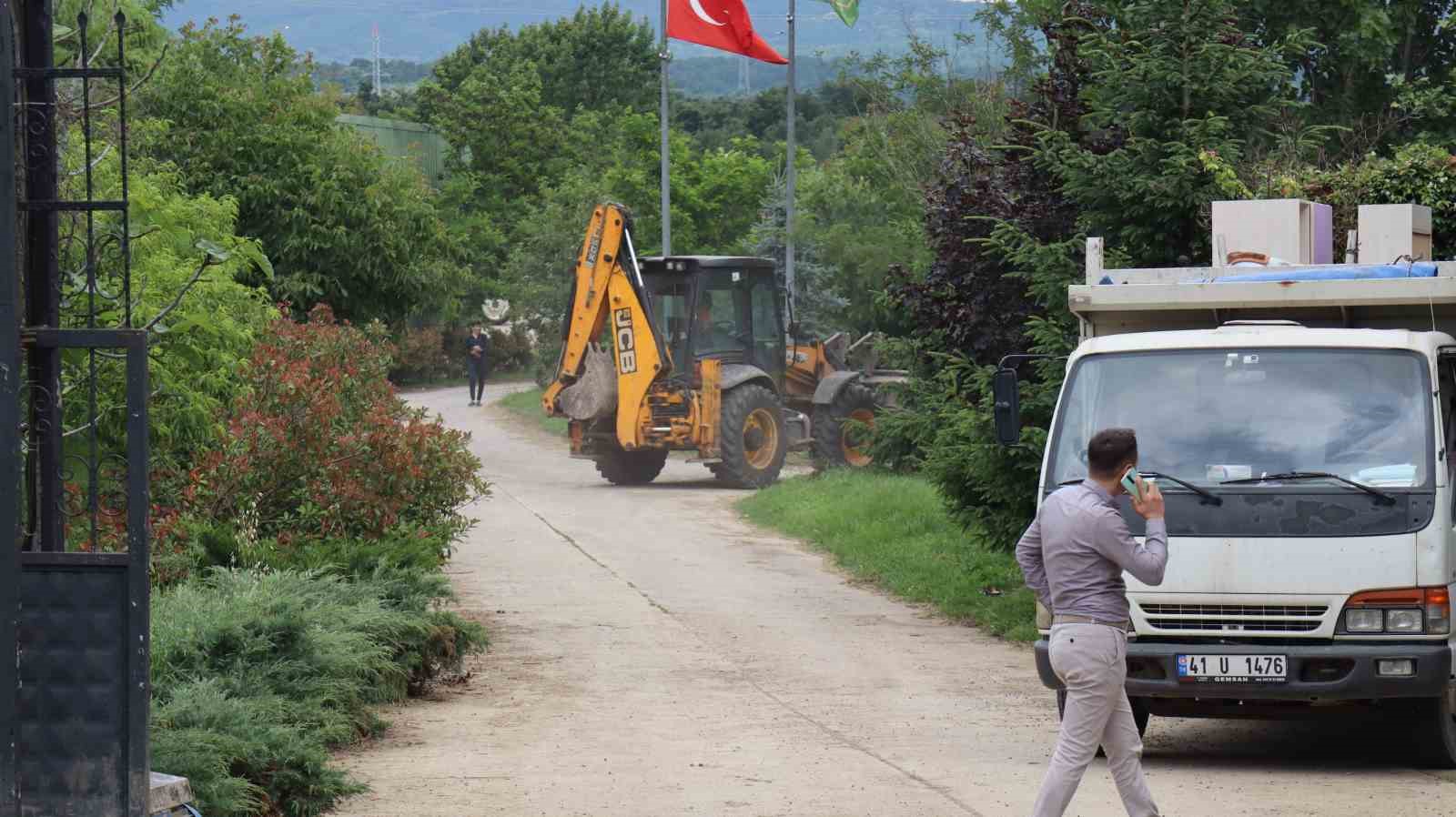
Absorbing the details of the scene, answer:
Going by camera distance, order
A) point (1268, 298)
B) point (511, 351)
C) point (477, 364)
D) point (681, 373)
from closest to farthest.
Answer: point (1268, 298) → point (681, 373) → point (477, 364) → point (511, 351)

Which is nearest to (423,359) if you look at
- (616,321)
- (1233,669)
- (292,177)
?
(292,177)

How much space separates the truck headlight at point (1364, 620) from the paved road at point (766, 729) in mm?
748

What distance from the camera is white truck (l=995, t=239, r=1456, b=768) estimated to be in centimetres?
869

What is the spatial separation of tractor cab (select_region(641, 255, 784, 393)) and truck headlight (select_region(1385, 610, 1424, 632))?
57.1ft

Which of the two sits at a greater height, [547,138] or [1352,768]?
[547,138]

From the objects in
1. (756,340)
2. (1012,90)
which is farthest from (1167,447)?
(1012,90)

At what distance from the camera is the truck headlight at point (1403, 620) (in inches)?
341

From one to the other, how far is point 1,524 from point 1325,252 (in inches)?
320

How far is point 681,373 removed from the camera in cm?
2591

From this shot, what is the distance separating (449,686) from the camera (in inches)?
457

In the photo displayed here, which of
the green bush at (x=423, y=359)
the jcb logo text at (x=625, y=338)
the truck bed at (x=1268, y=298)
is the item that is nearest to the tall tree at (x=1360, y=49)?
the jcb logo text at (x=625, y=338)

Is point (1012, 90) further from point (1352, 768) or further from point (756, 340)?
point (1352, 768)

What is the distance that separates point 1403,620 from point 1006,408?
230 cm

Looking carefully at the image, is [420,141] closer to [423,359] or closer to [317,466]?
[423,359]
